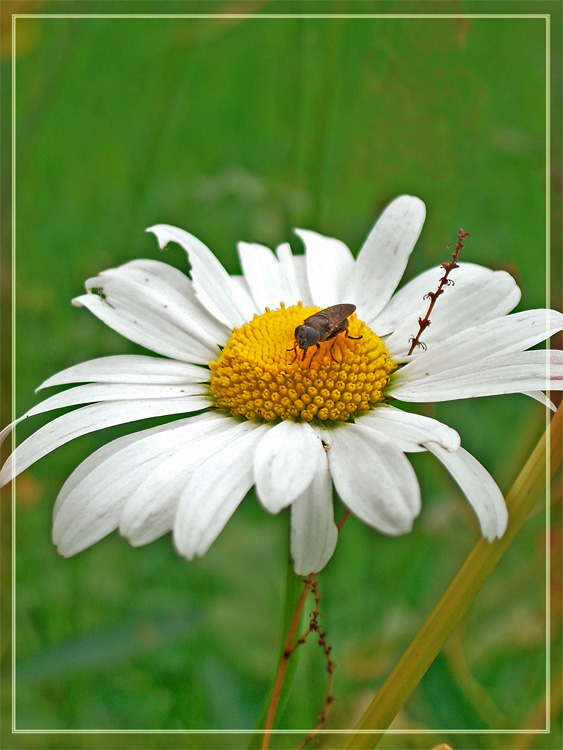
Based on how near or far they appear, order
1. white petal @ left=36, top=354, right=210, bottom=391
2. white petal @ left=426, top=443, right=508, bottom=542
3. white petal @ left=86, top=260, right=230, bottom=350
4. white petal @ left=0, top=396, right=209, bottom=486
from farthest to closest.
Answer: white petal @ left=86, top=260, right=230, bottom=350 < white petal @ left=36, top=354, right=210, bottom=391 < white petal @ left=0, top=396, right=209, bottom=486 < white petal @ left=426, top=443, right=508, bottom=542

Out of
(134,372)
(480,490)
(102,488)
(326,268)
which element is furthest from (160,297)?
(480,490)

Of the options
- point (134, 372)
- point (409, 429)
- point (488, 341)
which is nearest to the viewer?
point (409, 429)

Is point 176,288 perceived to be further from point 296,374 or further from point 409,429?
point 409,429

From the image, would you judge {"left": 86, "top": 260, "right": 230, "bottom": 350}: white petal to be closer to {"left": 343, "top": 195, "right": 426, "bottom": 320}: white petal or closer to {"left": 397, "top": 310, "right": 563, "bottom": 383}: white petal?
{"left": 343, "top": 195, "right": 426, "bottom": 320}: white petal

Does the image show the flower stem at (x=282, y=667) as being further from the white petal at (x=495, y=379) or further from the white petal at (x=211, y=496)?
the white petal at (x=495, y=379)

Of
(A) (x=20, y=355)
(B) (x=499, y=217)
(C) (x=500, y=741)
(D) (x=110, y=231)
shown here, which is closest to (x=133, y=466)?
(C) (x=500, y=741)

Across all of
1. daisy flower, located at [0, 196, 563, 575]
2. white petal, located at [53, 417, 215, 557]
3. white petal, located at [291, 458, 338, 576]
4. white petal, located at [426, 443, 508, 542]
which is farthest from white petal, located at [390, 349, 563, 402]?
white petal, located at [53, 417, 215, 557]
